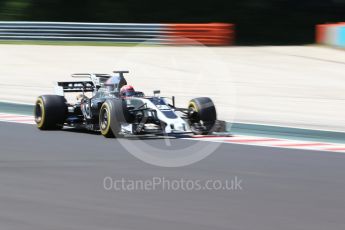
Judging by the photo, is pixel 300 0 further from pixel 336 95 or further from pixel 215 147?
pixel 215 147

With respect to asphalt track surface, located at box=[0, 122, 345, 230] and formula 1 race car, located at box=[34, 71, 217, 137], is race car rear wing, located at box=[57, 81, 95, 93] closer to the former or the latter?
formula 1 race car, located at box=[34, 71, 217, 137]

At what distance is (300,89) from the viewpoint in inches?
706

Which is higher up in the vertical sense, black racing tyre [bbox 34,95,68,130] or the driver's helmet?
the driver's helmet

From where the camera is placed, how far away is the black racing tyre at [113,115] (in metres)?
10.8

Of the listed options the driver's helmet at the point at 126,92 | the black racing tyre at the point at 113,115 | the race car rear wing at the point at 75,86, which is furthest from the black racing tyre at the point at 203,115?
the race car rear wing at the point at 75,86

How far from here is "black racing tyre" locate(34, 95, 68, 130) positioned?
468 inches

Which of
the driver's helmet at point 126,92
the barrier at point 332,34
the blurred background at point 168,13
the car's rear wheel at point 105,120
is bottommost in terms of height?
the car's rear wheel at point 105,120

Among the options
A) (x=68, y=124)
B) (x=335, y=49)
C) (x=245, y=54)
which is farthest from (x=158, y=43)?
(x=68, y=124)

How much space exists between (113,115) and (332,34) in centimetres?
1557

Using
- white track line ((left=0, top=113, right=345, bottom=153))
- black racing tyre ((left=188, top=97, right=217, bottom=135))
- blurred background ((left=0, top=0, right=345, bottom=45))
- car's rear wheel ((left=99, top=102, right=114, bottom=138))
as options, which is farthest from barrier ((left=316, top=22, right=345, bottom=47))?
car's rear wheel ((left=99, top=102, right=114, bottom=138))

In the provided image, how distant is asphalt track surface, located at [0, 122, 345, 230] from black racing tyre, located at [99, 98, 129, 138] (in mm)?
250

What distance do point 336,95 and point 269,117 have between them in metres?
3.65

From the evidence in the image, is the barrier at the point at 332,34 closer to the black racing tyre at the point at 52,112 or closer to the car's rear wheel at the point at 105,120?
the black racing tyre at the point at 52,112

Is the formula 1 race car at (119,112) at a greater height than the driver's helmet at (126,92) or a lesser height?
lesser
